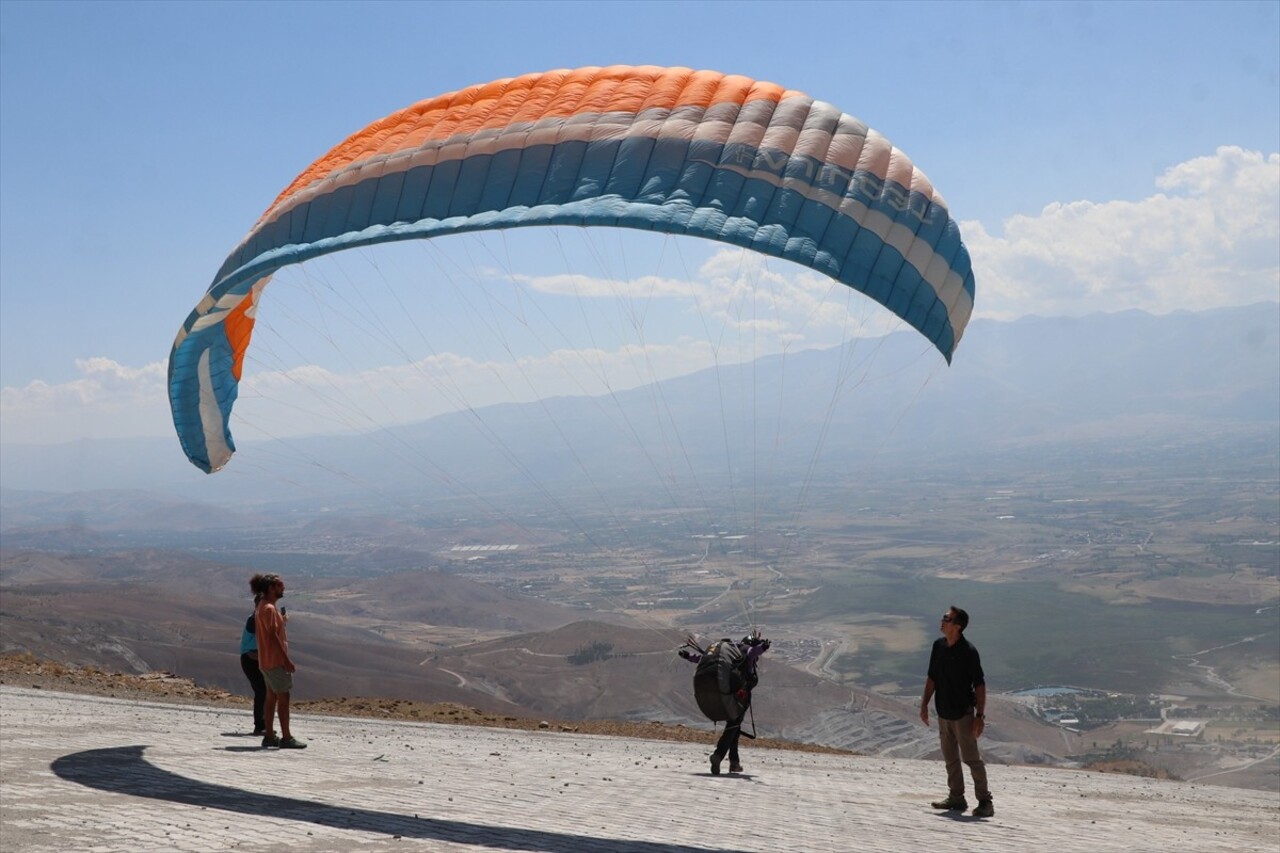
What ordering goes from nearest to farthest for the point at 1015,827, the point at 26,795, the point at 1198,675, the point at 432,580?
1. the point at 26,795
2. the point at 1015,827
3. the point at 1198,675
4. the point at 432,580

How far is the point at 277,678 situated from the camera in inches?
394

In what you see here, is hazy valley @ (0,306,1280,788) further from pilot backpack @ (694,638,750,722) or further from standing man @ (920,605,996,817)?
standing man @ (920,605,996,817)

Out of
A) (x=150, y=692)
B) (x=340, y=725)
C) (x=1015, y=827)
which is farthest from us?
(x=150, y=692)

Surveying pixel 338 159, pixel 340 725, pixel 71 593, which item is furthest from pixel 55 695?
pixel 71 593

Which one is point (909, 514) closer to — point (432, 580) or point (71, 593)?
point (432, 580)

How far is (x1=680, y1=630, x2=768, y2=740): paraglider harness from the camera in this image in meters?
10.6

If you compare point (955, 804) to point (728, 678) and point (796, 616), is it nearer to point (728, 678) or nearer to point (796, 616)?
point (728, 678)

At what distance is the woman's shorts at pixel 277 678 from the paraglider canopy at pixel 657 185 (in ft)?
11.8

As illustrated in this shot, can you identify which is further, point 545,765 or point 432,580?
point 432,580

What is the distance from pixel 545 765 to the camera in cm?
1133

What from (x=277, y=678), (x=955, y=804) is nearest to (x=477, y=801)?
(x=277, y=678)

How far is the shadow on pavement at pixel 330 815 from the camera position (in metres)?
7.01

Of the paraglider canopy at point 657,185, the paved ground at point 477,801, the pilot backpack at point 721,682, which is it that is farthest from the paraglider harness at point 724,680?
the paraglider canopy at point 657,185

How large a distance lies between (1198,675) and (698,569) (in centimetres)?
5765
